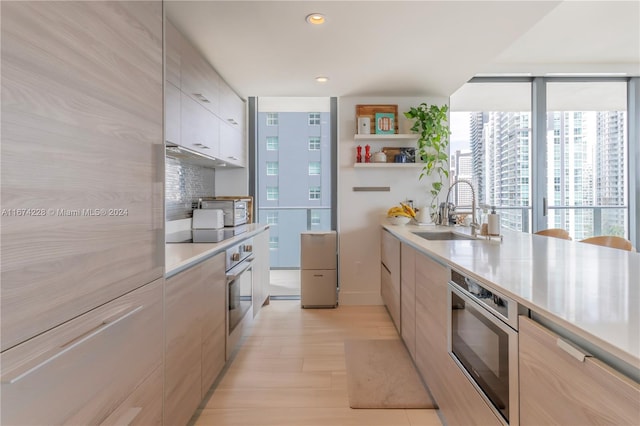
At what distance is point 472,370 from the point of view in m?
1.23

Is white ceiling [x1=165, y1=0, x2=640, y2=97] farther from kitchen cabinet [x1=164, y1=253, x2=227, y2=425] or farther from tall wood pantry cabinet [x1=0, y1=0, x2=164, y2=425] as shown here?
kitchen cabinet [x1=164, y1=253, x2=227, y2=425]

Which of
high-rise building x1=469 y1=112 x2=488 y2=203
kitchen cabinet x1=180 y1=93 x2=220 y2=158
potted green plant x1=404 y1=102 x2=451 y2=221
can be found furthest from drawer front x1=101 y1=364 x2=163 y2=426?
high-rise building x1=469 y1=112 x2=488 y2=203

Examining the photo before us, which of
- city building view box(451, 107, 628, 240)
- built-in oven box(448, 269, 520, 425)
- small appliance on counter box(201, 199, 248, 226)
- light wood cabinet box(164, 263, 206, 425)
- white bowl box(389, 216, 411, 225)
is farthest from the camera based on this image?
city building view box(451, 107, 628, 240)

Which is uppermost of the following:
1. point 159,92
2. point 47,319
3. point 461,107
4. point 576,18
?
point 576,18

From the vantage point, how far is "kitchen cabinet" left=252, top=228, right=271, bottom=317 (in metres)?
3.08

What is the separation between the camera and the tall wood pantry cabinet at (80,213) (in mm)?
653

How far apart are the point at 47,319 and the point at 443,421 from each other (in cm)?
182

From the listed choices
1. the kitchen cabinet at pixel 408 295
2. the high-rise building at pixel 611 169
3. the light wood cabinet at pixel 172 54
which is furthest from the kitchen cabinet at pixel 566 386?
the high-rise building at pixel 611 169

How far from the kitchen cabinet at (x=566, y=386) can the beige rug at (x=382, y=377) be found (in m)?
1.15

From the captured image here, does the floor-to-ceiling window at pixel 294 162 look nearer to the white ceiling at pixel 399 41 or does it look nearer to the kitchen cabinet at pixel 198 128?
the white ceiling at pixel 399 41

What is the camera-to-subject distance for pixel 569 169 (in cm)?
395

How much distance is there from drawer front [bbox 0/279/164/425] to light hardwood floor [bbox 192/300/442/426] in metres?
0.86

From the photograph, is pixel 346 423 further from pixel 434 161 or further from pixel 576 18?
pixel 576 18

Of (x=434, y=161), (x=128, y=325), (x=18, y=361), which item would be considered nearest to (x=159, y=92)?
(x=128, y=325)
